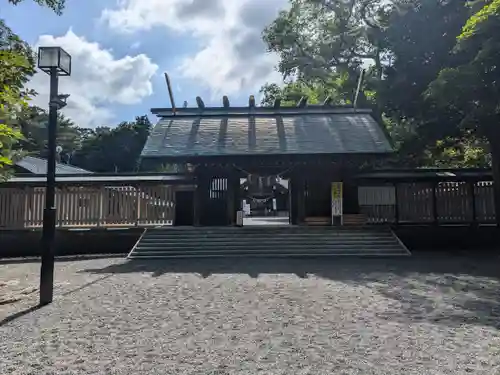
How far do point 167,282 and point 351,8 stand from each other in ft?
59.9

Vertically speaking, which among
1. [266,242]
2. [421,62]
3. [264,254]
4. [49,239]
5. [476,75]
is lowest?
[264,254]

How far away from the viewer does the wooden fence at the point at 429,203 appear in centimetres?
1537

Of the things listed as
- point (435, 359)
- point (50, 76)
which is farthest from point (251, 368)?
point (50, 76)

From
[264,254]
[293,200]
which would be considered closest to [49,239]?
[264,254]

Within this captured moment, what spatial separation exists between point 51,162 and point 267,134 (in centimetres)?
1058

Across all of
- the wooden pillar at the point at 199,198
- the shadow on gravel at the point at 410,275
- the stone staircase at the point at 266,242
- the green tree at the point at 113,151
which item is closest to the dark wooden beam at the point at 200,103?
the wooden pillar at the point at 199,198

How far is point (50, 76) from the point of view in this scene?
680 centimetres

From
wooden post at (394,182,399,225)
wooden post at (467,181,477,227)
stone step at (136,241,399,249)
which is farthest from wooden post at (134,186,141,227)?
wooden post at (467,181,477,227)

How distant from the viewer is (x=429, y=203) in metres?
15.5

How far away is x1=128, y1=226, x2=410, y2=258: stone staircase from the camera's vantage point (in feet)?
41.0

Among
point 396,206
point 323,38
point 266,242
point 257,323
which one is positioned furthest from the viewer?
point 323,38

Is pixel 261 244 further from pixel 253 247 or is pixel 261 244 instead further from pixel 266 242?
pixel 253 247

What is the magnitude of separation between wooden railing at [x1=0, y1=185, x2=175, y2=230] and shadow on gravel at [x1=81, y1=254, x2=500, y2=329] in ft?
11.7

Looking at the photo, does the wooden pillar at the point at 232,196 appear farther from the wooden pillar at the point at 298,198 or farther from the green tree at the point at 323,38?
the green tree at the point at 323,38
